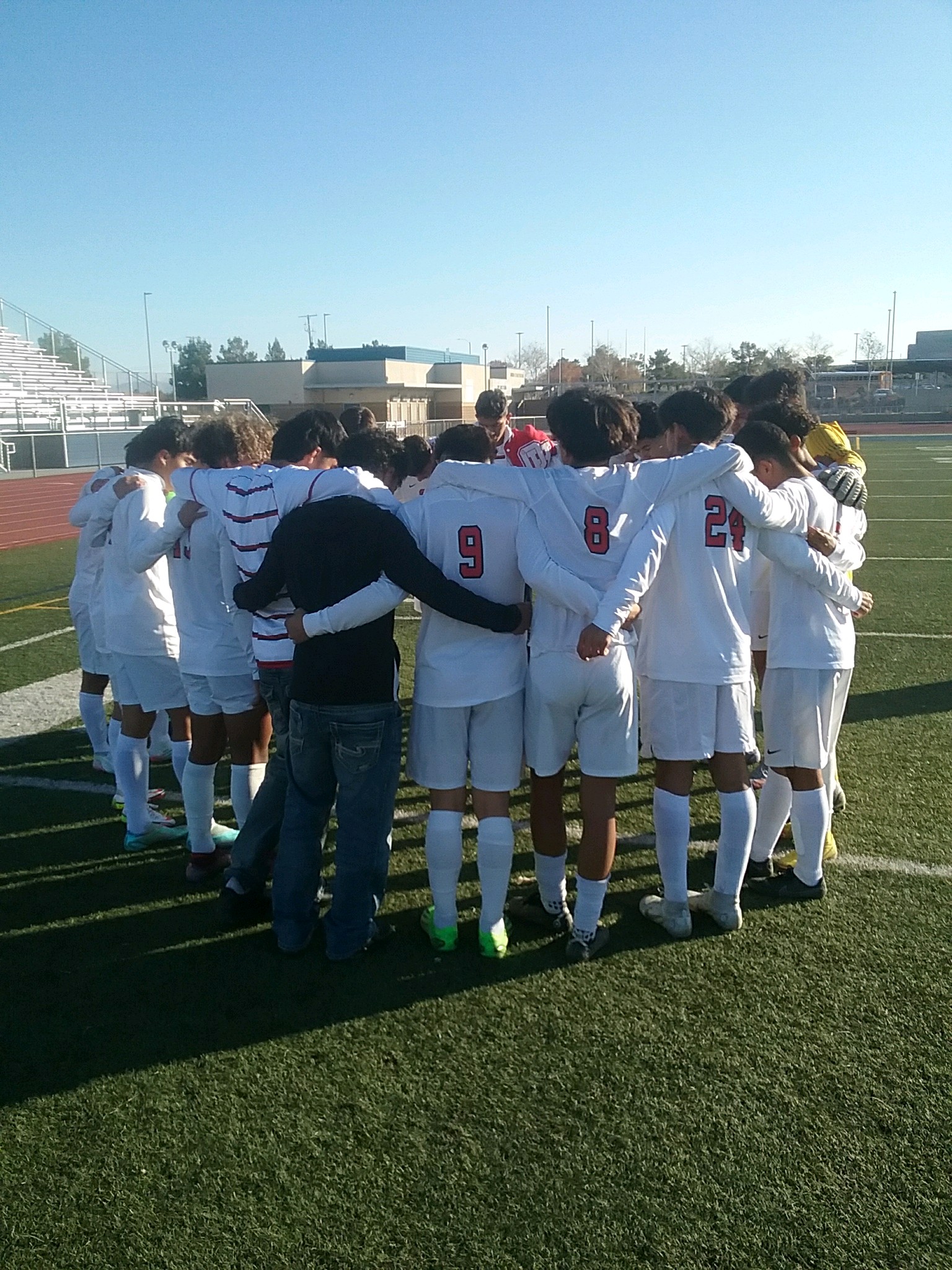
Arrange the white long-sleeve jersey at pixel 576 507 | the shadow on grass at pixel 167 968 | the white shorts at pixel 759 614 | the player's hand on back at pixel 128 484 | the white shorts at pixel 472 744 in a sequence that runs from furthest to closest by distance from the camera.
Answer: the white shorts at pixel 759 614, the player's hand on back at pixel 128 484, the white shorts at pixel 472 744, the white long-sleeve jersey at pixel 576 507, the shadow on grass at pixel 167 968

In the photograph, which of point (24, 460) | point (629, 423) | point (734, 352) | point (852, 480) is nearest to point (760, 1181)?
point (629, 423)

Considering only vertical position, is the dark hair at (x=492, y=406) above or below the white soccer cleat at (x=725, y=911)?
above

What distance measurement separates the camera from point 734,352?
87500mm

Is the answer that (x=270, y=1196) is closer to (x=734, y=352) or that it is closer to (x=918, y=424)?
(x=918, y=424)

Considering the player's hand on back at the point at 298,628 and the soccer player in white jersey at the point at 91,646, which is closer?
the player's hand on back at the point at 298,628

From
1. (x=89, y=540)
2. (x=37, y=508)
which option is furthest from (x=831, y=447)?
(x=37, y=508)

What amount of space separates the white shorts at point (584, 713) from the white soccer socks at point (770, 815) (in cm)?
104

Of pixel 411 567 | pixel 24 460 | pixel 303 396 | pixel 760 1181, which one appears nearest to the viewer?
pixel 760 1181

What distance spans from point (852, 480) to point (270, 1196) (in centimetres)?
348

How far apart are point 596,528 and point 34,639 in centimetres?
726

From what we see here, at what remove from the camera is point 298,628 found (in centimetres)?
328

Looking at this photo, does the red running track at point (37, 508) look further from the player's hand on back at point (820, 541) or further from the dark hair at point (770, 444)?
the player's hand on back at point (820, 541)

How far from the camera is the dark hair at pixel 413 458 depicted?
13.7 feet

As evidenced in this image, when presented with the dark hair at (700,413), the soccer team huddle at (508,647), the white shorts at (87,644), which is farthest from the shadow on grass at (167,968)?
the dark hair at (700,413)
